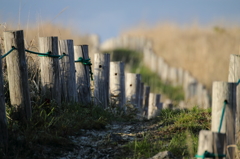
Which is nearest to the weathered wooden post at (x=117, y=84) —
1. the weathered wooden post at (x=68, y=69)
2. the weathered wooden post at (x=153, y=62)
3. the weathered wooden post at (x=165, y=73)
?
the weathered wooden post at (x=68, y=69)

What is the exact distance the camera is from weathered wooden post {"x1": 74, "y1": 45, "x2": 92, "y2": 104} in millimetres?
5707

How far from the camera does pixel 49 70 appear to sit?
4.84 m

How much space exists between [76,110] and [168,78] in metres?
13.1

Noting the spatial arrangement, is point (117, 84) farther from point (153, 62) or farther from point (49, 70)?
point (153, 62)

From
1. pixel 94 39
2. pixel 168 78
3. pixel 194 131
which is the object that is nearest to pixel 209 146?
pixel 194 131

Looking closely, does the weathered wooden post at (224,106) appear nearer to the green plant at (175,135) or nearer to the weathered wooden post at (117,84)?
the green plant at (175,135)

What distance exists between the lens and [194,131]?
15.1 feet

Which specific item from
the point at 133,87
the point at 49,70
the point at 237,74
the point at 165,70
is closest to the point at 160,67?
the point at 165,70

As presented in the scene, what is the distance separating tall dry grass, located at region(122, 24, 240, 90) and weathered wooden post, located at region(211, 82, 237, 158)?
13832 millimetres

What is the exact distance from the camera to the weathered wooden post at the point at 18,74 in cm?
399

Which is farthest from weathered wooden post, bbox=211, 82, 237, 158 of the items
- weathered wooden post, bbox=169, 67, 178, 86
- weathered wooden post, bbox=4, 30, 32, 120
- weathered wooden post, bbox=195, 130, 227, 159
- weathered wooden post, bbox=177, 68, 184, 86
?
weathered wooden post, bbox=169, 67, 178, 86

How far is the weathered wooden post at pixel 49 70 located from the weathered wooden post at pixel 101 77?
125 centimetres

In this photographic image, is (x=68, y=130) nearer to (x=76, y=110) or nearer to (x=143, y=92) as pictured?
(x=76, y=110)

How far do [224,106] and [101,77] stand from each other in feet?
10.2
